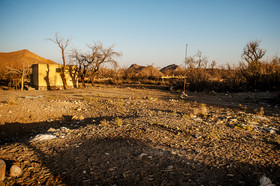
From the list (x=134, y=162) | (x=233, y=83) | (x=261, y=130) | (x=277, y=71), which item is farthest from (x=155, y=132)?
(x=277, y=71)

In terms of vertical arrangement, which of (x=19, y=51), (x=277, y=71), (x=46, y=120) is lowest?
(x=46, y=120)

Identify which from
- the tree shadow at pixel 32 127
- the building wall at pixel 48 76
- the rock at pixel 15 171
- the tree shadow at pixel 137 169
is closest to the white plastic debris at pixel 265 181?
the tree shadow at pixel 137 169

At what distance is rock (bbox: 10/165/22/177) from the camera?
254 centimetres

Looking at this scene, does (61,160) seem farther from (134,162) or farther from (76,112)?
(76,112)

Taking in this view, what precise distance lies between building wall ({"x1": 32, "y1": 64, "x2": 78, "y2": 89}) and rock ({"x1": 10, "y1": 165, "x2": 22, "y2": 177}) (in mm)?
15654

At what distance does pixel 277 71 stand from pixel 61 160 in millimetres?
17050

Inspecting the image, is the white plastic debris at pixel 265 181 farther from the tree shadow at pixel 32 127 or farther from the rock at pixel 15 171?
the tree shadow at pixel 32 127

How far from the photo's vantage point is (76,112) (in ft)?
25.1

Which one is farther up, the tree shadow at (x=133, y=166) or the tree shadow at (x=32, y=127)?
the tree shadow at (x=133, y=166)

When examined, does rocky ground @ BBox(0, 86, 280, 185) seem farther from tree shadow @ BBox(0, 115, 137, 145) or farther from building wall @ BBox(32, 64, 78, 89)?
building wall @ BBox(32, 64, 78, 89)

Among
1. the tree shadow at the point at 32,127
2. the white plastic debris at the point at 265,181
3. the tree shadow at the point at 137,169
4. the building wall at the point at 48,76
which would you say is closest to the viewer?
the white plastic debris at the point at 265,181

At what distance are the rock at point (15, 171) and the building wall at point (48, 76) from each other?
15654 mm

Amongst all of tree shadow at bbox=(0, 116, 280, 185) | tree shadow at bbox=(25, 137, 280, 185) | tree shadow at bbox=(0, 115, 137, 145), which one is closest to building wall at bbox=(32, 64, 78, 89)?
tree shadow at bbox=(0, 115, 137, 145)

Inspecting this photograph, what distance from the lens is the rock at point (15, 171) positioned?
2543mm
